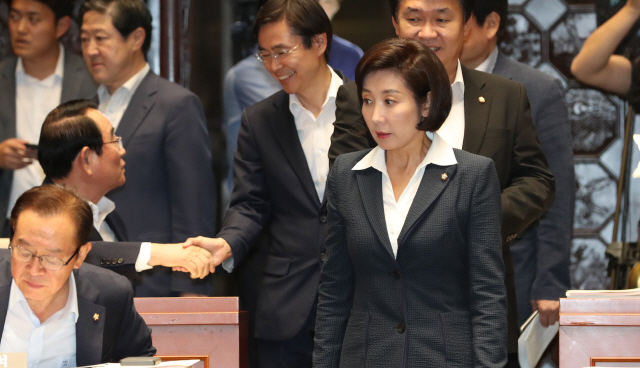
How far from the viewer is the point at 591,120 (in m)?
3.98

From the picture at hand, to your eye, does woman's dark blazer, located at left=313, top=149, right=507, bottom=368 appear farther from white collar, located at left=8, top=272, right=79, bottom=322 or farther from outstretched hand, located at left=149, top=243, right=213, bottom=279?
outstretched hand, located at left=149, top=243, right=213, bottom=279

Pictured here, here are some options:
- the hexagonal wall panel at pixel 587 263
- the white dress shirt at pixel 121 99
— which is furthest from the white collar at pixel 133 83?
the hexagonal wall panel at pixel 587 263

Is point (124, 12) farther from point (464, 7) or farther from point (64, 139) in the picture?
point (464, 7)

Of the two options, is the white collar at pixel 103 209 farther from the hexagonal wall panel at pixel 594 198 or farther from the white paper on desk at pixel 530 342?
the hexagonal wall panel at pixel 594 198

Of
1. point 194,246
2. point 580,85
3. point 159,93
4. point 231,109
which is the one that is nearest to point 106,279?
point 194,246

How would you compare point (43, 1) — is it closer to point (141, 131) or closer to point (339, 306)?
point (141, 131)

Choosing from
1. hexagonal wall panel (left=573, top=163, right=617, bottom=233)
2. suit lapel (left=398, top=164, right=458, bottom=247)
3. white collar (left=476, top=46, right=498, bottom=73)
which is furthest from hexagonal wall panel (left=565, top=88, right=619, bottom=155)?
suit lapel (left=398, top=164, right=458, bottom=247)

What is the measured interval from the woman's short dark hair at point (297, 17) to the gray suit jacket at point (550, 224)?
2.79 ft

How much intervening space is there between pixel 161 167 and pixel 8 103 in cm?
104

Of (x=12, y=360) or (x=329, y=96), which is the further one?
(x=329, y=96)

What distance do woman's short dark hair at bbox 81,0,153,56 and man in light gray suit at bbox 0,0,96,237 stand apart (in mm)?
455

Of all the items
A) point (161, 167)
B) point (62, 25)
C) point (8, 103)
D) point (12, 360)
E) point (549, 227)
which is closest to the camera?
point (12, 360)

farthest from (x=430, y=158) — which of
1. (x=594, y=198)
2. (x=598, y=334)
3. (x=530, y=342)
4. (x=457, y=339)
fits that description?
(x=594, y=198)

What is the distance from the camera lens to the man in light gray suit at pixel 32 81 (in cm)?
381
